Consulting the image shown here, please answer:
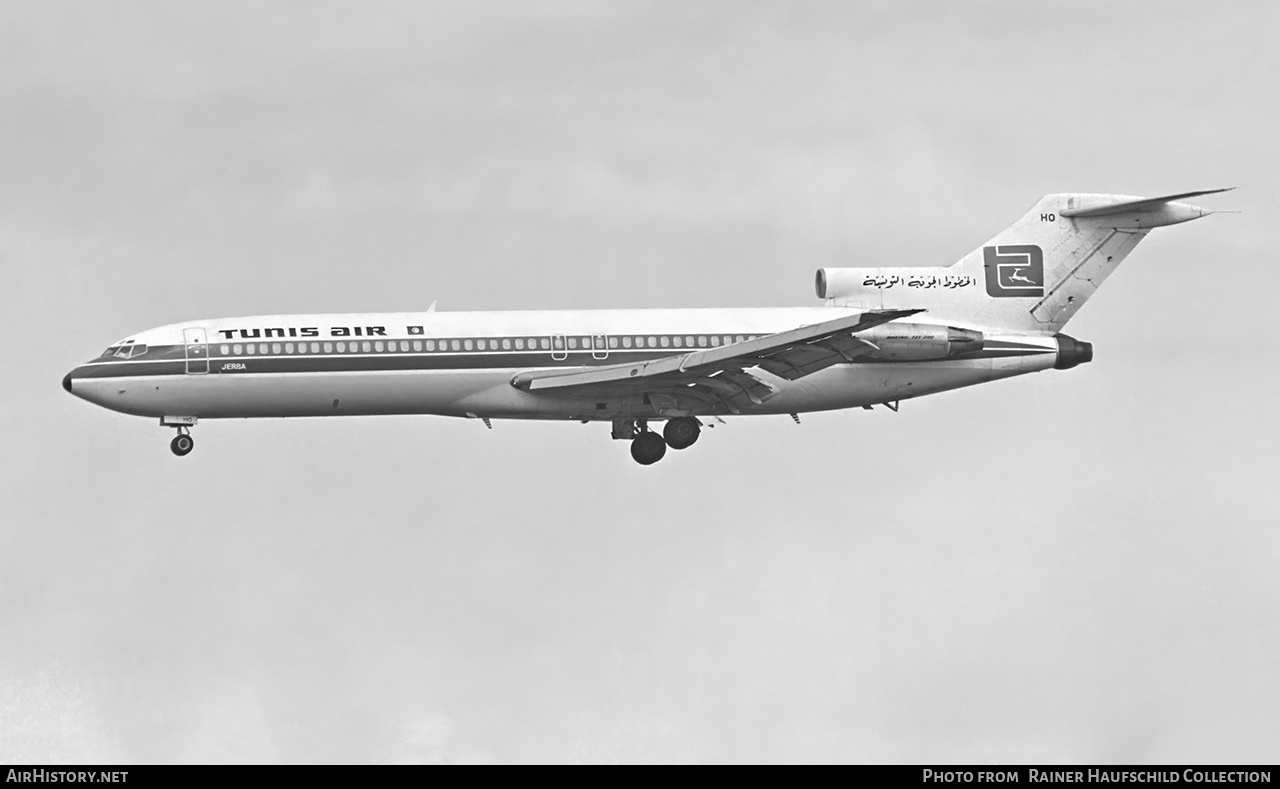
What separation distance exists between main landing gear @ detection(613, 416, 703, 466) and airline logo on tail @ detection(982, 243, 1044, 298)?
30.0ft

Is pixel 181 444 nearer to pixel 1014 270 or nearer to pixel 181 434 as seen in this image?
pixel 181 434

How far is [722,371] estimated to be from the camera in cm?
5628

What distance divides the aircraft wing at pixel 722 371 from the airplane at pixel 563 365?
63 millimetres

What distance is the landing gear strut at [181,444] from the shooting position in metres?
58.2

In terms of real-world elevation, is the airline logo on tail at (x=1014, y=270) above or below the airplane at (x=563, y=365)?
above

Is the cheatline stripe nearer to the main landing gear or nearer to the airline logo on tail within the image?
the main landing gear

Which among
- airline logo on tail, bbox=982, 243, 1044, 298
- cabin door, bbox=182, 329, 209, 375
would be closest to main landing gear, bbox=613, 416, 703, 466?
airline logo on tail, bbox=982, 243, 1044, 298

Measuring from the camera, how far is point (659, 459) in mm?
59938

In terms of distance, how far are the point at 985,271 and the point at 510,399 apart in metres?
13.6

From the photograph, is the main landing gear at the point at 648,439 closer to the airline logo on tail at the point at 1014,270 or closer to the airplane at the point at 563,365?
the airplane at the point at 563,365

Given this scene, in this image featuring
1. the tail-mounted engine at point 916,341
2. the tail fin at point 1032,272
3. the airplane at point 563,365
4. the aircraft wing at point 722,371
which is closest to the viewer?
the aircraft wing at point 722,371

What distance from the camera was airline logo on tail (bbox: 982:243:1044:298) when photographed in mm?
61469

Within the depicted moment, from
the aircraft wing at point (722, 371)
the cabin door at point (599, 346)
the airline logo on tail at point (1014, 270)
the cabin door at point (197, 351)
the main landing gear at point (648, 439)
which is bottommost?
A: the main landing gear at point (648, 439)

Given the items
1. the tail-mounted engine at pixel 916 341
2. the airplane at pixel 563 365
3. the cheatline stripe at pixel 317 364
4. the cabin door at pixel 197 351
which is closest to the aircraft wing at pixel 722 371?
the airplane at pixel 563 365
